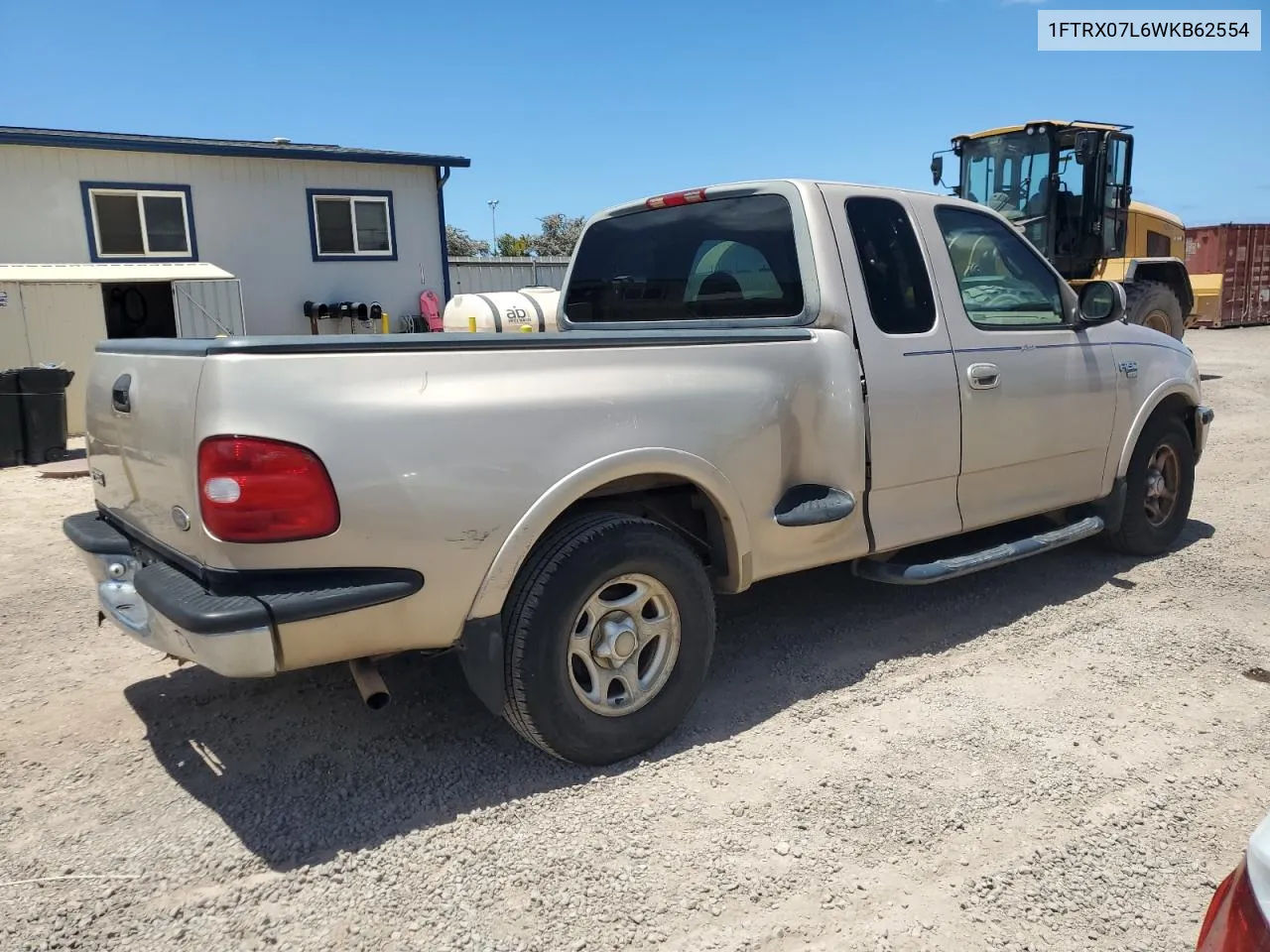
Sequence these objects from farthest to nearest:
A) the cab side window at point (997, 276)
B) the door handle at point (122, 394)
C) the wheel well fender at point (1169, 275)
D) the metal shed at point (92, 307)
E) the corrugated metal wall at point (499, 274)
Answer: the corrugated metal wall at point (499, 274)
the wheel well fender at point (1169, 275)
the metal shed at point (92, 307)
the cab side window at point (997, 276)
the door handle at point (122, 394)

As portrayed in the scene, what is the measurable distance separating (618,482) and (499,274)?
19.6m

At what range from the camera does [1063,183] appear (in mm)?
12273

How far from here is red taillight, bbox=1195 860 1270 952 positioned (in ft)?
4.17

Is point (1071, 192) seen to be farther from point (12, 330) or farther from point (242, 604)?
point (12, 330)

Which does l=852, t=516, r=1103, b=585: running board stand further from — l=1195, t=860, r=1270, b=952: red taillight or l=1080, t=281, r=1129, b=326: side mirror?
l=1195, t=860, r=1270, b=952: red taillight

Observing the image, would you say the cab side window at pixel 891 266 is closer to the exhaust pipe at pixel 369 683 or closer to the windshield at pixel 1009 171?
the exhaust pipe at pixel 369 683

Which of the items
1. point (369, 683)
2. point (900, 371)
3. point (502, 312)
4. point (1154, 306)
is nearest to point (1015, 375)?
point (900, 371)

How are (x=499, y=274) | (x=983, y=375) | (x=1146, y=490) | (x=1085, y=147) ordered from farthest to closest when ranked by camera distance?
1. (x=499, y=274)
2. (x=1085, y=147)
3. (x=1146, y=490)
4. (x=983, y=375)

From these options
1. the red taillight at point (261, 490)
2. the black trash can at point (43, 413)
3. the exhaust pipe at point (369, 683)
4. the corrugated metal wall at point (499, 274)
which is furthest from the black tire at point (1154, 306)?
the black trash can at point (43, 413)

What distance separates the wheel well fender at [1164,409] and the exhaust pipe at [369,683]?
4.13 m

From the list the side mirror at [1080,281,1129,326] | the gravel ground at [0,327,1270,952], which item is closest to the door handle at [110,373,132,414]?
the gravel ground at [0,327,1270,952]

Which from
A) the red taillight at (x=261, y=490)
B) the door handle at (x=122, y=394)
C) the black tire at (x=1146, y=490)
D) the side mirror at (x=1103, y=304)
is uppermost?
the side mirror at (x=1103, y=304)

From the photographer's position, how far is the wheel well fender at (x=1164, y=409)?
17.0 feet

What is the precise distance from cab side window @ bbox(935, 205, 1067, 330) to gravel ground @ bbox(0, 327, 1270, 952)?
4.88ft
